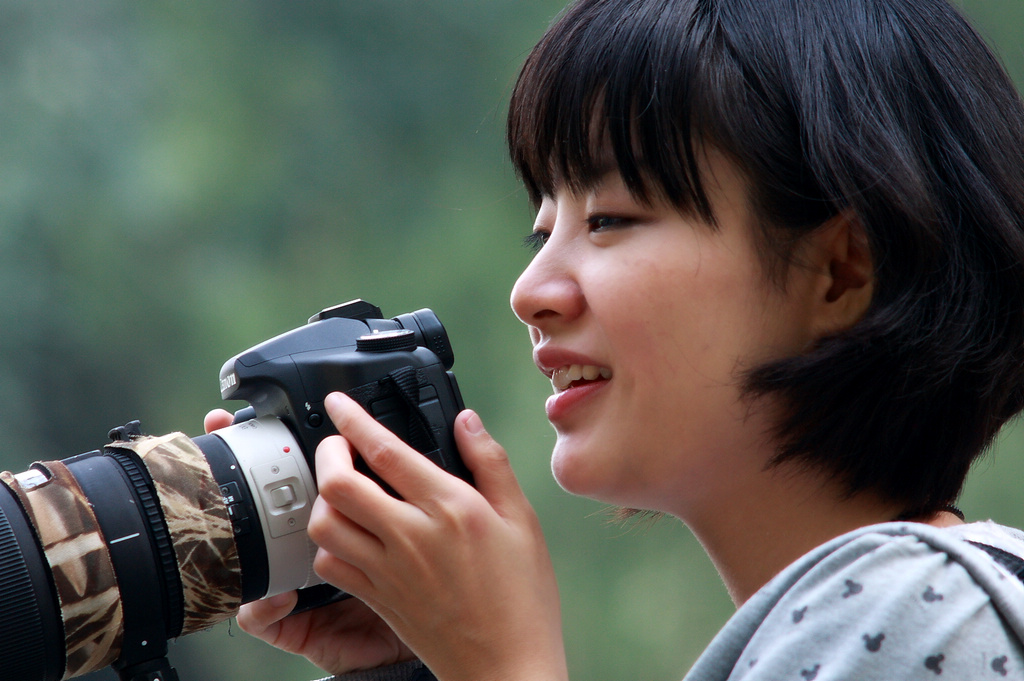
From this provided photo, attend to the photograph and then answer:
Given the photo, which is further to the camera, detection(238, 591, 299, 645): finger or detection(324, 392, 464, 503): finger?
detection(238, 591, 299, 645): finger

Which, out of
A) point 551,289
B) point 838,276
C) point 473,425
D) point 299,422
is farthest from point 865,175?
point 299,422

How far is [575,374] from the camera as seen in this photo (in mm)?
701

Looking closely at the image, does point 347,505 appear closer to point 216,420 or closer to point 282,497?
point 282,497

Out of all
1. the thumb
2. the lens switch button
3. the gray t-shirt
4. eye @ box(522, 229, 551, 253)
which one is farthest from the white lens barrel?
the gray t-shirt

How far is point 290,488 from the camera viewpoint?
2.43ft

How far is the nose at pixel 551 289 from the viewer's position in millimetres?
683

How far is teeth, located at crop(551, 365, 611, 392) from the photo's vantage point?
688 millimetres

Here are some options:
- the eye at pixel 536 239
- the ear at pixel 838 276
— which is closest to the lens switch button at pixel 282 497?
the eye at pixel 536 239

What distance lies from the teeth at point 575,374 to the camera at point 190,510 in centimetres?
9

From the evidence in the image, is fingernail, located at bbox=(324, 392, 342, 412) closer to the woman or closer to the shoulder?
the woman

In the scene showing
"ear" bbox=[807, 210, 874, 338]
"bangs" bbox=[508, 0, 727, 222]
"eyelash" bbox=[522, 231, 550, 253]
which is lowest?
"ear" bbox=[807, 210, 874, 338]

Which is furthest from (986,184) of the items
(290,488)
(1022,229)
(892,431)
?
(290,488)

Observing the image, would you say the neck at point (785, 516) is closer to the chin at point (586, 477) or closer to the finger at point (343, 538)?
the chin at point (586, 477)

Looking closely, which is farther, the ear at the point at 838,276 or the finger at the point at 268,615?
the finger at the point at 268,615
